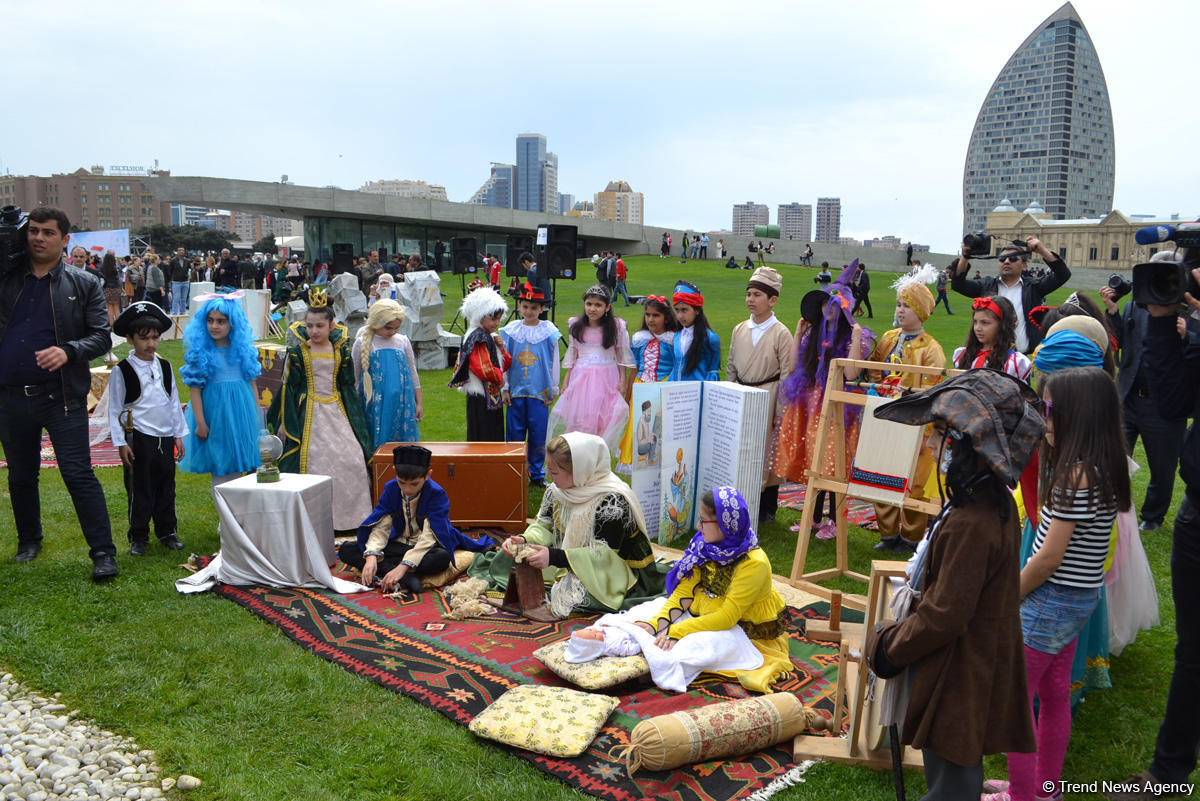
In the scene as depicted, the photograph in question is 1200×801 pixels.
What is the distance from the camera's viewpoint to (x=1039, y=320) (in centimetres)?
596

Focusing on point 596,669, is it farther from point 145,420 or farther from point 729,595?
point 145,420

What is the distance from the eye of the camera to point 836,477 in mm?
5168

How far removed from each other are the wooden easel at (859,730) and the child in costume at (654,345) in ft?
11.1

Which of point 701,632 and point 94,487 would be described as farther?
point 94,487

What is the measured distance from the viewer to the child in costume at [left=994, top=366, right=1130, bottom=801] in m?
2.65

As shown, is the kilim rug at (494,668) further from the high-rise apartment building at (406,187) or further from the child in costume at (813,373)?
the high-rise apartment building at (406,187)

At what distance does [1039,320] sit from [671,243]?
43.5 metres

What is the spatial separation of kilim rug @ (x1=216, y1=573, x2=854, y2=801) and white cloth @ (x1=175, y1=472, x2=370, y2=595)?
0.10 metres

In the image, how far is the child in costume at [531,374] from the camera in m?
7.47

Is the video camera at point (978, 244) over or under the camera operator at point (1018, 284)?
over

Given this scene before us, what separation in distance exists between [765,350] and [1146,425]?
2.85 meters

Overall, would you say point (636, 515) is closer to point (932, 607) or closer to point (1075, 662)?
point (1075, 662)

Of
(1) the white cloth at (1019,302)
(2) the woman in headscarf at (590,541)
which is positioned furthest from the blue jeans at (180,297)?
(1) the white cloth at (1019,302)

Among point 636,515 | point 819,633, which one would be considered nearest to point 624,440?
point 636,515
